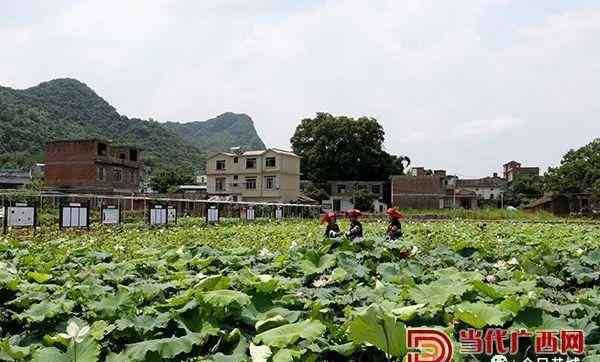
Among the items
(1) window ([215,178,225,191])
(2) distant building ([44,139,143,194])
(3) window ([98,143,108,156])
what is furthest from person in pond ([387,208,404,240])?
(1) window ([215,178,225,191])

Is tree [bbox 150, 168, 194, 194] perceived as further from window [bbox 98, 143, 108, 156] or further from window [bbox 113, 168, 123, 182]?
window [bbox 98, 143, 108, 156]

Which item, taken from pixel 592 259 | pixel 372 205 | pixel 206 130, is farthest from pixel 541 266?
pixel 206 130

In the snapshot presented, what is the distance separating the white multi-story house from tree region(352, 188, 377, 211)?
6.35 m

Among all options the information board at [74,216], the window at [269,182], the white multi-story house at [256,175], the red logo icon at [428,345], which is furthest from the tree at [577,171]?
the red logo icon at [428,345]

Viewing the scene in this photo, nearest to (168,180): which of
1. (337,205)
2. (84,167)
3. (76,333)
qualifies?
(84,167)

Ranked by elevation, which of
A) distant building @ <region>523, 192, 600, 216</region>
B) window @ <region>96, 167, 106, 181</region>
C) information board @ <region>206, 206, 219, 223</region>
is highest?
window @ <region>96, 167, 106, 181</region>

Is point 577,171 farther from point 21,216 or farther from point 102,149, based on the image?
point 21,216

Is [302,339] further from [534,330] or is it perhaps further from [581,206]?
[581,206]

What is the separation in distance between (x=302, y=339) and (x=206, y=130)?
569 feet

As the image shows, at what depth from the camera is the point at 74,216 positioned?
18.8 meters

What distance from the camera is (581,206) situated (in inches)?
2436

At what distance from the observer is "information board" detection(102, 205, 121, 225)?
20438 mm

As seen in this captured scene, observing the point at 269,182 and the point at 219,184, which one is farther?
the point at 219,184

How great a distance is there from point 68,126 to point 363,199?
55.4 meters
